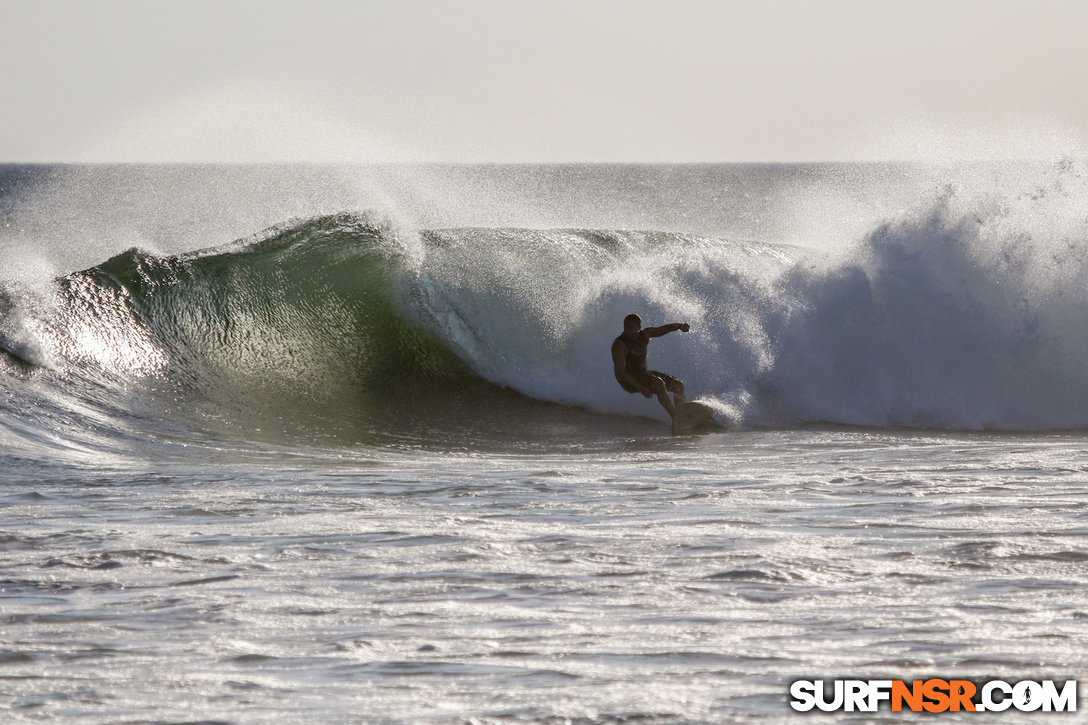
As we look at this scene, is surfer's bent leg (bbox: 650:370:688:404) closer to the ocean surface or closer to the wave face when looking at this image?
the ocean surface

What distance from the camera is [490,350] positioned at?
11742 mm

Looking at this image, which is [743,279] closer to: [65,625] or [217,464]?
[217,464]

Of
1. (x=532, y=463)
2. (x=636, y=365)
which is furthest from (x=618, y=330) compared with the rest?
(x=532, y=463)

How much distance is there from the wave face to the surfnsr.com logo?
645cm

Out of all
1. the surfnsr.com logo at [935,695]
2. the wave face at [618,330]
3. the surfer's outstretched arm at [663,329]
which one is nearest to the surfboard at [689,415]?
the wave face at [618,330]

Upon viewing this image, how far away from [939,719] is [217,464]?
18.1 feet

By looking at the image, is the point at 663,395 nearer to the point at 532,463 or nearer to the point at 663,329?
the point at 663,329

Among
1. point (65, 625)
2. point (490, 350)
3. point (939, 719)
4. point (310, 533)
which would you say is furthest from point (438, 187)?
point (939, 719)

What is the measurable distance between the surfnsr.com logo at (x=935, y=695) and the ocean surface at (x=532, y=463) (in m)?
0.07

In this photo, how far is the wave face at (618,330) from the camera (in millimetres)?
10148

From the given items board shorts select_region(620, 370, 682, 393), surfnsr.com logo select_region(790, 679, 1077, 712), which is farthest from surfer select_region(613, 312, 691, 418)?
surfnsr.com logo select_region(790, 679, 1077, 712)

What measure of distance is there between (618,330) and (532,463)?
3714 millimetres

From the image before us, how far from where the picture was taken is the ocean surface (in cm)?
364

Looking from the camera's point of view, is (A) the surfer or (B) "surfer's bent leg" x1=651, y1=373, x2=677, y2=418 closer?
(B) "surfer's bent leg" x1=651, y1=373, x2=677, y2=418
